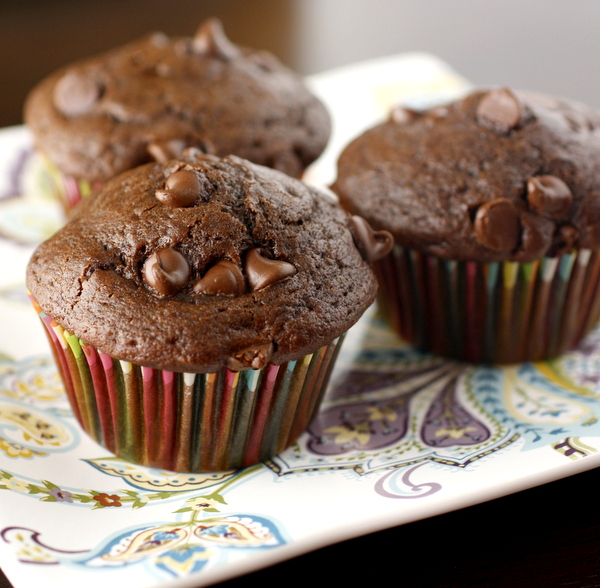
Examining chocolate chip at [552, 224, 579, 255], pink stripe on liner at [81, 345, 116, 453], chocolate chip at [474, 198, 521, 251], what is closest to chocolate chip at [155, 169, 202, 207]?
pink stripe on liner at [81, 345, 116, 453]

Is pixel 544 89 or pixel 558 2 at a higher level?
pixel 558 2

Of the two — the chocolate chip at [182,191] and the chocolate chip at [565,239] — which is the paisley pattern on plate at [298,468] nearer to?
the chocolate chip at [565,239]

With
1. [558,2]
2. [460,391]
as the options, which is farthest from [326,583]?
[558,2]

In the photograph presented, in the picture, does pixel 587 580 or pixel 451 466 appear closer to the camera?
pixel 587 580

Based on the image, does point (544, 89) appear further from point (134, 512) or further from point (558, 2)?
point (134, 512)

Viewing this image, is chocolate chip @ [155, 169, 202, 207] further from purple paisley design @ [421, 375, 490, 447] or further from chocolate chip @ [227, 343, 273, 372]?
purple paisley design @ [421, 375, 490, 447]

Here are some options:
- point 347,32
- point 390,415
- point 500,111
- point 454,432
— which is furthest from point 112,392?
point 347,32

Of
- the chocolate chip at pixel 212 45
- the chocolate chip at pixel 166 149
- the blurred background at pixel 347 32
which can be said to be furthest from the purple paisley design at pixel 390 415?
the blurred background at pixel 347 32
